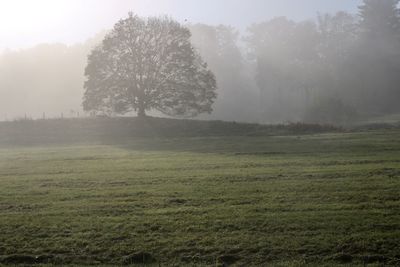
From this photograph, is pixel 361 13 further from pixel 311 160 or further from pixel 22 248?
pixel 22 248

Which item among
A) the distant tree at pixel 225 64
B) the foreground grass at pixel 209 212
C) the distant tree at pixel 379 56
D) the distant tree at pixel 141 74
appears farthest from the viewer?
the distant tree at pixel 225 64

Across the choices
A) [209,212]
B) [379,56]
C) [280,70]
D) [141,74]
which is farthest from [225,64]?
[209,212]

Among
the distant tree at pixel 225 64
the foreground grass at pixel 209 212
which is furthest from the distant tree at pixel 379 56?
the foreground grass at pixel 209 212

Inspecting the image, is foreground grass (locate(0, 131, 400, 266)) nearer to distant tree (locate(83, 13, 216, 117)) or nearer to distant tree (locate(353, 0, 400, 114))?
distant tree (locate(83, 13, 216, 117))

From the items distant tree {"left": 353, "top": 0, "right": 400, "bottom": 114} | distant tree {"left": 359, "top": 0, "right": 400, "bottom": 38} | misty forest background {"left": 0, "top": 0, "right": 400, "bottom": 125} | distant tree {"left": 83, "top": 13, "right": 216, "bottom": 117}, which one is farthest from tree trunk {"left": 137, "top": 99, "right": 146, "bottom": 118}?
distant tree {"left": 359, "top": 0, "right": 400, "bottom": 38}

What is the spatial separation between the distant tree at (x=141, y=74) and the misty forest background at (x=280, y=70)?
2027 cm

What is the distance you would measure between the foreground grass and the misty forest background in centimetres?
4352

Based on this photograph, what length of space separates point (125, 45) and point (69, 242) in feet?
125

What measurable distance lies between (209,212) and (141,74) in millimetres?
35659

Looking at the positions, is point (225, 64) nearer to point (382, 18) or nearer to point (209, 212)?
point (382, 18)

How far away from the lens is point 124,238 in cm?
1041

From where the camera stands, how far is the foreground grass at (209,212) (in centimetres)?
938

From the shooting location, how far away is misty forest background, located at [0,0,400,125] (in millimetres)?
75125

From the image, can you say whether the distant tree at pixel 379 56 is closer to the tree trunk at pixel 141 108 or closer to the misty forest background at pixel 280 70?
the misty forest background at pixel 280 70
